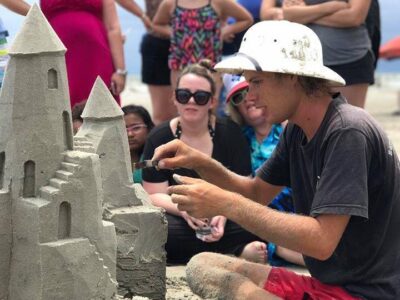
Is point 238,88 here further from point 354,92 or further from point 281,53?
point 281,53

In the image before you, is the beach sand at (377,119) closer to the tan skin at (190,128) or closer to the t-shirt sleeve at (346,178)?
the tan skin at (190,128)

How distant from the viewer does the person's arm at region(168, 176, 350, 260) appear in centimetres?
368

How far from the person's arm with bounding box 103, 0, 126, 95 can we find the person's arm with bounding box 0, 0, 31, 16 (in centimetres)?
70

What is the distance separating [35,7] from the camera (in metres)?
3.81

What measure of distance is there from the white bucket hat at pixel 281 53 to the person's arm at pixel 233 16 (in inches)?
129

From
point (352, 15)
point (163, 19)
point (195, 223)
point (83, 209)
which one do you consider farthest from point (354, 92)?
point (83, 209)

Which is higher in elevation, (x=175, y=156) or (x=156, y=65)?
(x=156, y=65)

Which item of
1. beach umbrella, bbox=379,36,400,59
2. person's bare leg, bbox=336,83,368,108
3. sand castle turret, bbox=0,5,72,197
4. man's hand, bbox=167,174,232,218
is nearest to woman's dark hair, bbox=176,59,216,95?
person's bare leg, bbox=336,83,368,108

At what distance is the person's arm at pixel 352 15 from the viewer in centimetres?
637

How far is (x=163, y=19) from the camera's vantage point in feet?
24.3

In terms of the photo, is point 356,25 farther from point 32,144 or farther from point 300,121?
point 32,144

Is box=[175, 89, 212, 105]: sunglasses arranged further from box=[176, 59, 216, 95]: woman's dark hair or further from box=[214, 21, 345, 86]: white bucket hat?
box=[214, 21, 345, 86]: white bucket hat

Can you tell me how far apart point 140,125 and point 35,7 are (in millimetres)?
2849

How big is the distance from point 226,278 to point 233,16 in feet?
11.5
